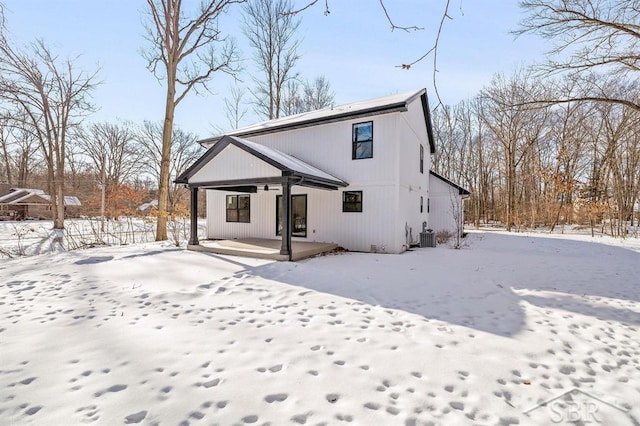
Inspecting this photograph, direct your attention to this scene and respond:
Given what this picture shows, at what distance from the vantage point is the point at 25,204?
34219 millimetres

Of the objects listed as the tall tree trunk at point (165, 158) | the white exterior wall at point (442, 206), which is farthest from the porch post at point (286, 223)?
the white exterior wall at point (442, 206)

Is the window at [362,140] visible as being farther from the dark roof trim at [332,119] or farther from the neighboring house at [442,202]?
the neighboring house at [442,202]

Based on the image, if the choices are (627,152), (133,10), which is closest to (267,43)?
(133,10)

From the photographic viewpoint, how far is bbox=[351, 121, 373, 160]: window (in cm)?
1026

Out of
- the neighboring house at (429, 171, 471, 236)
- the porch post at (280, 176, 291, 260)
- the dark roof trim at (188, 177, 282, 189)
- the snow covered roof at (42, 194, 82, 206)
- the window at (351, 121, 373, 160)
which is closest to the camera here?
the porch post at (280, 176, 291, 260)

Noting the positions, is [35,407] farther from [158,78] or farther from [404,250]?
[158,78]

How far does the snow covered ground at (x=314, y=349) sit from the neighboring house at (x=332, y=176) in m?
3.64

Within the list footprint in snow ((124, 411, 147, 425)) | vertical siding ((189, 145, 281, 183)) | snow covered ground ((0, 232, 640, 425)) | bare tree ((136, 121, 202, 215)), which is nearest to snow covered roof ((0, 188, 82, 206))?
bare tree ((136, 121, 202, 215))

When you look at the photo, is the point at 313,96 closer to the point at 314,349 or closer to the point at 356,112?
the point at 356,112

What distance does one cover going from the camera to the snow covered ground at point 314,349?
7.30 feet

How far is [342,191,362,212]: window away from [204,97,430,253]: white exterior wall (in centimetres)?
16

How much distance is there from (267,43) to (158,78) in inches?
393

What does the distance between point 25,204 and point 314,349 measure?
154 ft

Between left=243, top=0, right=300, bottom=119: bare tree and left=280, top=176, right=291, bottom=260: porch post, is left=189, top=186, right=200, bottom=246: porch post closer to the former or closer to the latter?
left=280, top=176, right=291, bottom=260: porch post
